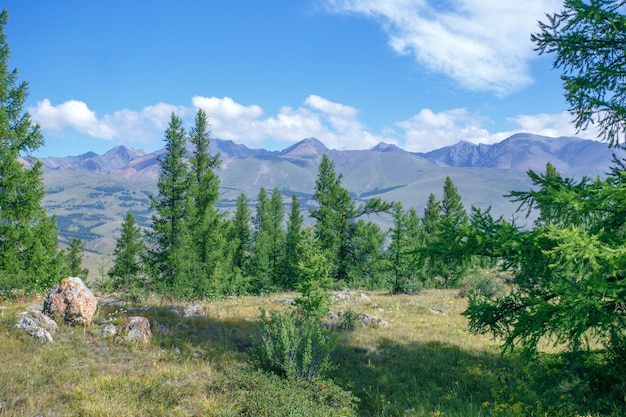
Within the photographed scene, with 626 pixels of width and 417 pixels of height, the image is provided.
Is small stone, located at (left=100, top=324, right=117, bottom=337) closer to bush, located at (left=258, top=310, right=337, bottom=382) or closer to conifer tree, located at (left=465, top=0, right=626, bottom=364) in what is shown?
bush, located at (left=258, top=310, right=337, bottom=382)

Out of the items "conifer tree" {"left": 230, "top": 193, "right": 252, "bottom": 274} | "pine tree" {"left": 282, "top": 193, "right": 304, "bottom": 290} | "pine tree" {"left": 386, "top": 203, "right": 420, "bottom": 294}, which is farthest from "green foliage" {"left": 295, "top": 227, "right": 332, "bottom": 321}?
"conifer tree" {"left": 230, "top": 193, "right": 252, "bottom": 274}

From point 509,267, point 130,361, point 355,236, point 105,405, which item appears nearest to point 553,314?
point 509,267

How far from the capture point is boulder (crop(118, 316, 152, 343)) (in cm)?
955

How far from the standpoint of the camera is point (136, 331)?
32.0 feet

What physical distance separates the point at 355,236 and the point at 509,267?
30353 mm

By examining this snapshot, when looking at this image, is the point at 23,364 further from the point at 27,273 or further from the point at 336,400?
the point at 27,273

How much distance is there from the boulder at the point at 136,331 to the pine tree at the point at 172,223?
14.2 metres

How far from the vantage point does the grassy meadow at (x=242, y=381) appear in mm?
6578

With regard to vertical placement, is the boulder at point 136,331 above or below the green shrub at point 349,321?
above

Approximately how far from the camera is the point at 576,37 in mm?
6828

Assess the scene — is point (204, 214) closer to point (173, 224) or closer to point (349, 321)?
point (173, 224)

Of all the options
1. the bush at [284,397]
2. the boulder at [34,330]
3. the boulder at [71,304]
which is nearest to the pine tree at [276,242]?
the boulder at [71,304]

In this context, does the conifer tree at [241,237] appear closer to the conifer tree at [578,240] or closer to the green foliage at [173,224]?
the green foliage at [173,224]

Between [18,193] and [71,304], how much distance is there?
1039cm
